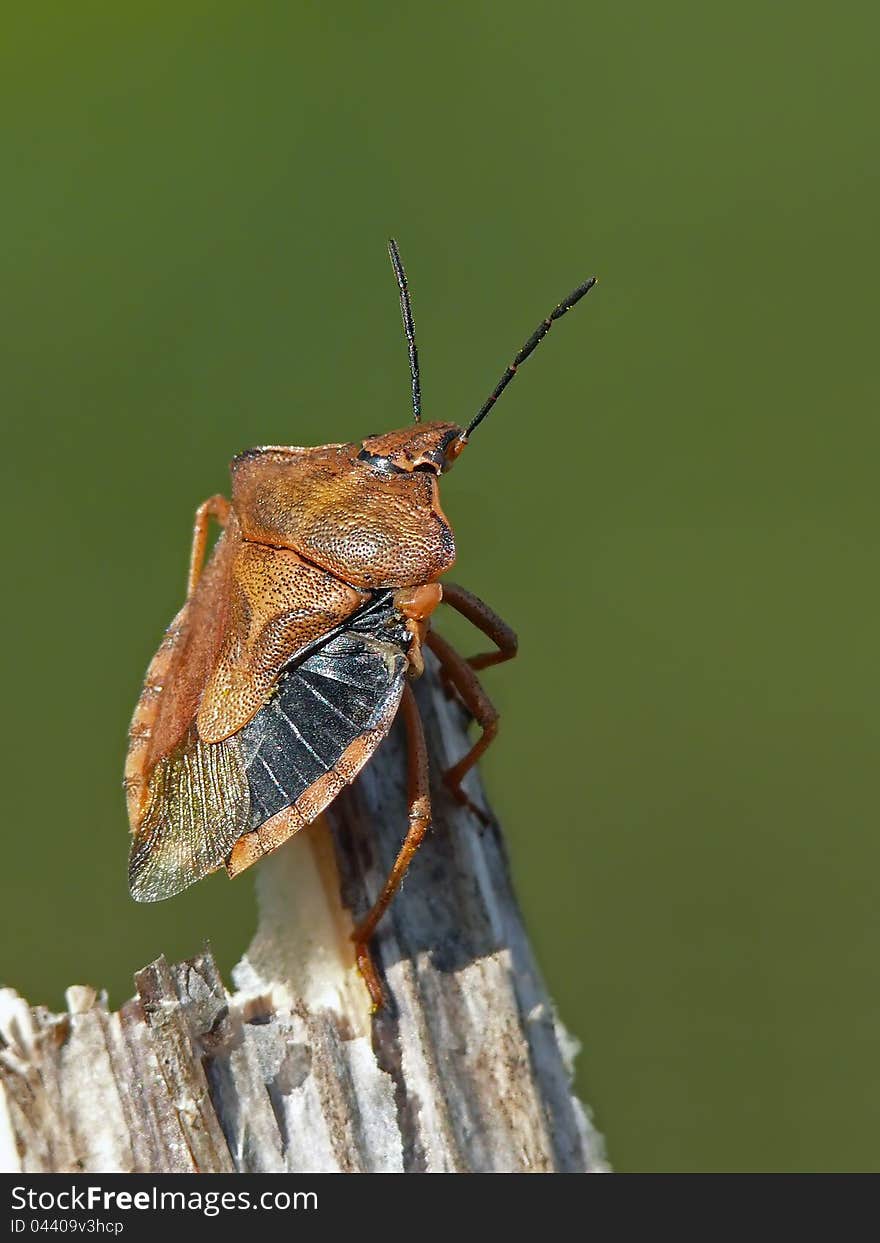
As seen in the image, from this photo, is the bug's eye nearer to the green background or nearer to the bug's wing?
the bug's wing

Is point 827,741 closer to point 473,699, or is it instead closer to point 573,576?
point 573,576

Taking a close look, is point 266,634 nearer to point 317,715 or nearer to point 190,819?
point 317,715

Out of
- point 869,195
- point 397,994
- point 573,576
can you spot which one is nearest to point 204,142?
point 573,576

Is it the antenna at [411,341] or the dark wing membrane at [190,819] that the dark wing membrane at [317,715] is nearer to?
the dark wing membrane at [190,819]

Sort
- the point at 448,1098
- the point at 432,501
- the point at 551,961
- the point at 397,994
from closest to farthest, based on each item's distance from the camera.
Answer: the point at 448,1098
the point at 397,994
the point at 432,501
the point at 551,961

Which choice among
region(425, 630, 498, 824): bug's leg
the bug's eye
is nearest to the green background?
region(425, 630, 498, 824): bug's leg

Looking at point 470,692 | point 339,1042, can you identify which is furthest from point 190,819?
point 470,692

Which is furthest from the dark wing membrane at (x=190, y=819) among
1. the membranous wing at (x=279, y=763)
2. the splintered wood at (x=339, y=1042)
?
the splintered wood at (x=339, y=1042)
